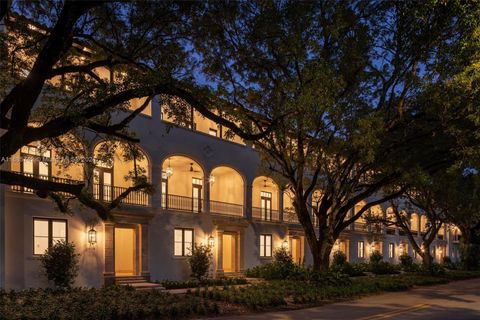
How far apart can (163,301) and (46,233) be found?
7.83m

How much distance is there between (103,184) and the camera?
2317cm

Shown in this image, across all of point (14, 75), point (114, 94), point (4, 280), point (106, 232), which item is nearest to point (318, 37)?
point (114, 94)

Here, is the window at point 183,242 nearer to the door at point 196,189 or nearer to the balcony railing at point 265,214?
the door at point 196,189

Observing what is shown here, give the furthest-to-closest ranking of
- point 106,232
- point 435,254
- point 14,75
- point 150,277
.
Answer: point 435,254
point 150,277
point 106,232
point 14,75

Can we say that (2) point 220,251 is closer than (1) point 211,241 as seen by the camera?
No

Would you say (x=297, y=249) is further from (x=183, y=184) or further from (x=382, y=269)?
(x=183, y=184)

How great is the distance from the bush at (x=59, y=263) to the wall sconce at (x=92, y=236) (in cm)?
154

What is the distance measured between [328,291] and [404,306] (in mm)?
2867

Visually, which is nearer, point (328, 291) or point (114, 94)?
point (114, 94)

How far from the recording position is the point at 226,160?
2939 cm

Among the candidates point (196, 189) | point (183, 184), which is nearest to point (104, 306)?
point (183, 184)

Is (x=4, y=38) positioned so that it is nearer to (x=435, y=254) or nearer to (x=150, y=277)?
(x=150, y=277)

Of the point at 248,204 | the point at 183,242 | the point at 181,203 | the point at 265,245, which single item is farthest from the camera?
the point at 265,245

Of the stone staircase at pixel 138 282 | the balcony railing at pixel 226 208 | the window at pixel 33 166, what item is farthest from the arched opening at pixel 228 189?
the window at pixel 33 166
